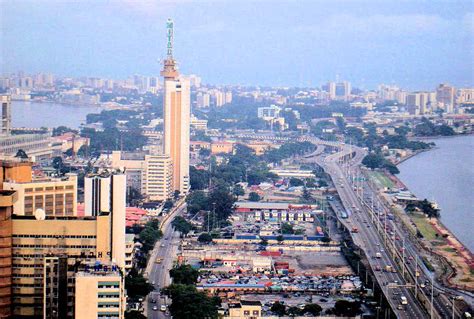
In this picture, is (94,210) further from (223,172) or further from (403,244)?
(223,172)

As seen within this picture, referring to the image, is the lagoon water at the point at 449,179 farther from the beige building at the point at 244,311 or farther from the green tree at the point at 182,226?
the beige building at the point at 244,311

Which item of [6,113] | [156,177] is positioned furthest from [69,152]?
[6,113]

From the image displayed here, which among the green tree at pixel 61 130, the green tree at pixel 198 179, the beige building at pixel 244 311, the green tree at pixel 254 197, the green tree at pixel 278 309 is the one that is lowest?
the green tree at pixel 278 309

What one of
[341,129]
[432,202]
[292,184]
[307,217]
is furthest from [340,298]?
[341,129]

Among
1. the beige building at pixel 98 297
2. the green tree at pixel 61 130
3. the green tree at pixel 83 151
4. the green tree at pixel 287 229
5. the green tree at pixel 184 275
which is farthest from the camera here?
the green tree at pixel 61 130

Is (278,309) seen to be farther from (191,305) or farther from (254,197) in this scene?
(254,197)

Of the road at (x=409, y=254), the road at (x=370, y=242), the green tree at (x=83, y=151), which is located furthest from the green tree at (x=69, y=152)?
the road at (x=409, y=254)
